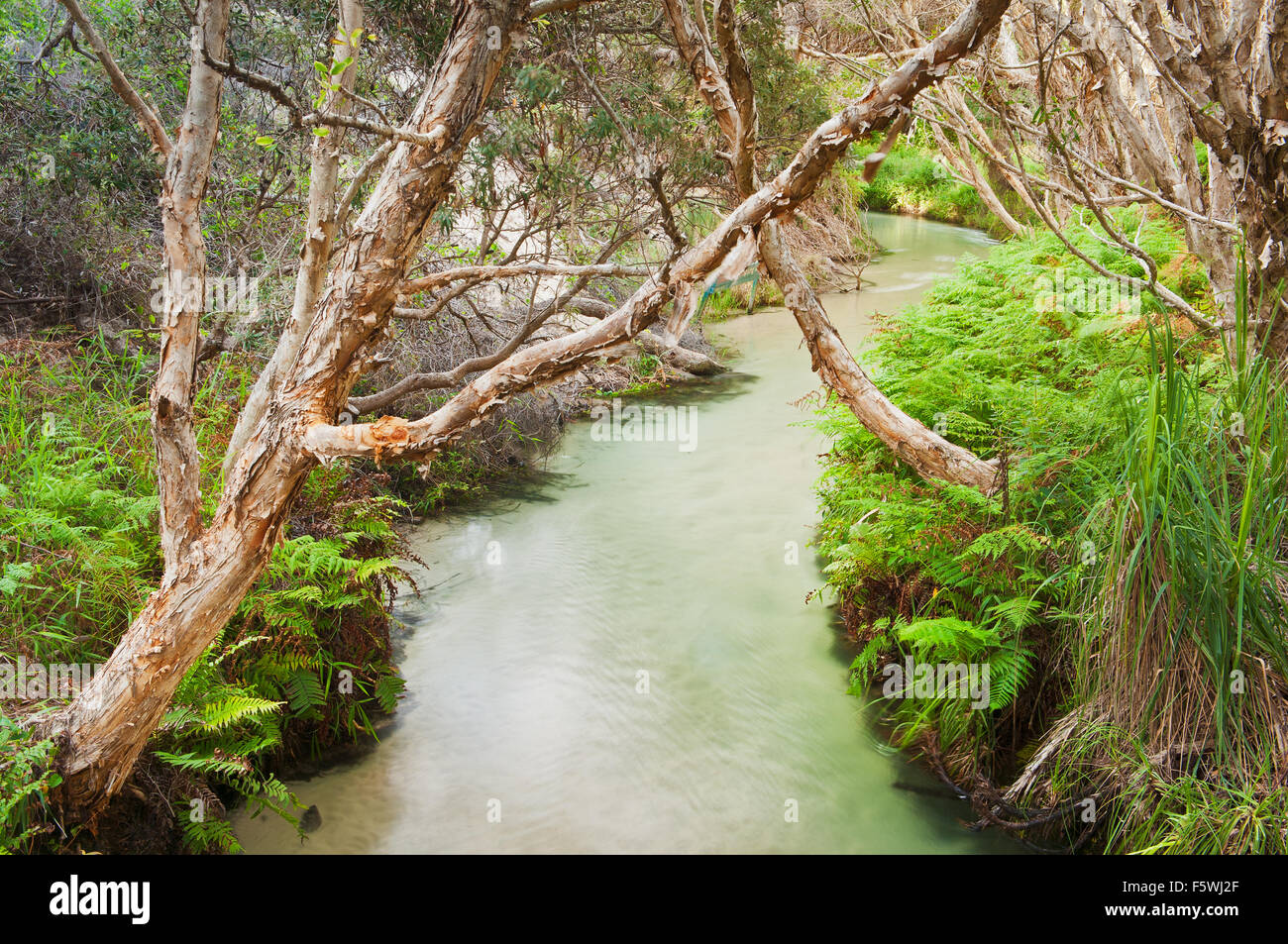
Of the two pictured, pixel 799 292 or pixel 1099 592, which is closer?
pixel 1099 592

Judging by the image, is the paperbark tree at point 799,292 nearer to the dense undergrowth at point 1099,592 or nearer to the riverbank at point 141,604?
the dense undergrowth at point 1099,592

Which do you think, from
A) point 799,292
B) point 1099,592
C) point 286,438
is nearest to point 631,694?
point 799,292

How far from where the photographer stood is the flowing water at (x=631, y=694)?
4.04 m

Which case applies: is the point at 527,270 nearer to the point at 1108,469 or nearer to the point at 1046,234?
the point at 1108,469

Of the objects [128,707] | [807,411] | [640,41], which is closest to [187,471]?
[128,707]

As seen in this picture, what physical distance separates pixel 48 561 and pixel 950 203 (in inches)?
880

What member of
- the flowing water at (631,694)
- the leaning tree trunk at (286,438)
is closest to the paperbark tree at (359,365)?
the leaning tree trunk at (286,438)

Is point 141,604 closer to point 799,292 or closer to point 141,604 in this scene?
point 141,604

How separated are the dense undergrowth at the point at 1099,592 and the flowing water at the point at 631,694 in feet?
1.50

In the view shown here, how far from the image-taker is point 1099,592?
343cm

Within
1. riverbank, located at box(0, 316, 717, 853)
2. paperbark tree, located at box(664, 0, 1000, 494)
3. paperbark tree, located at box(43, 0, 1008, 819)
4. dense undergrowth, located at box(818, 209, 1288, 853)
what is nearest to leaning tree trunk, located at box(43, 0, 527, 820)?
paperbark tree, located at box(43, 0, 1008, 819)

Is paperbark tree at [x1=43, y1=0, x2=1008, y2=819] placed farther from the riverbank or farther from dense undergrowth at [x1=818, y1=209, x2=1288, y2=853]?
dense undergrowth at [x1=818, y1=209, x2=1288, y2=853]

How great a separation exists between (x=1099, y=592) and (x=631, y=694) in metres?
2.77

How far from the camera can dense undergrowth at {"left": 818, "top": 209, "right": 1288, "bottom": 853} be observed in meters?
3.09
